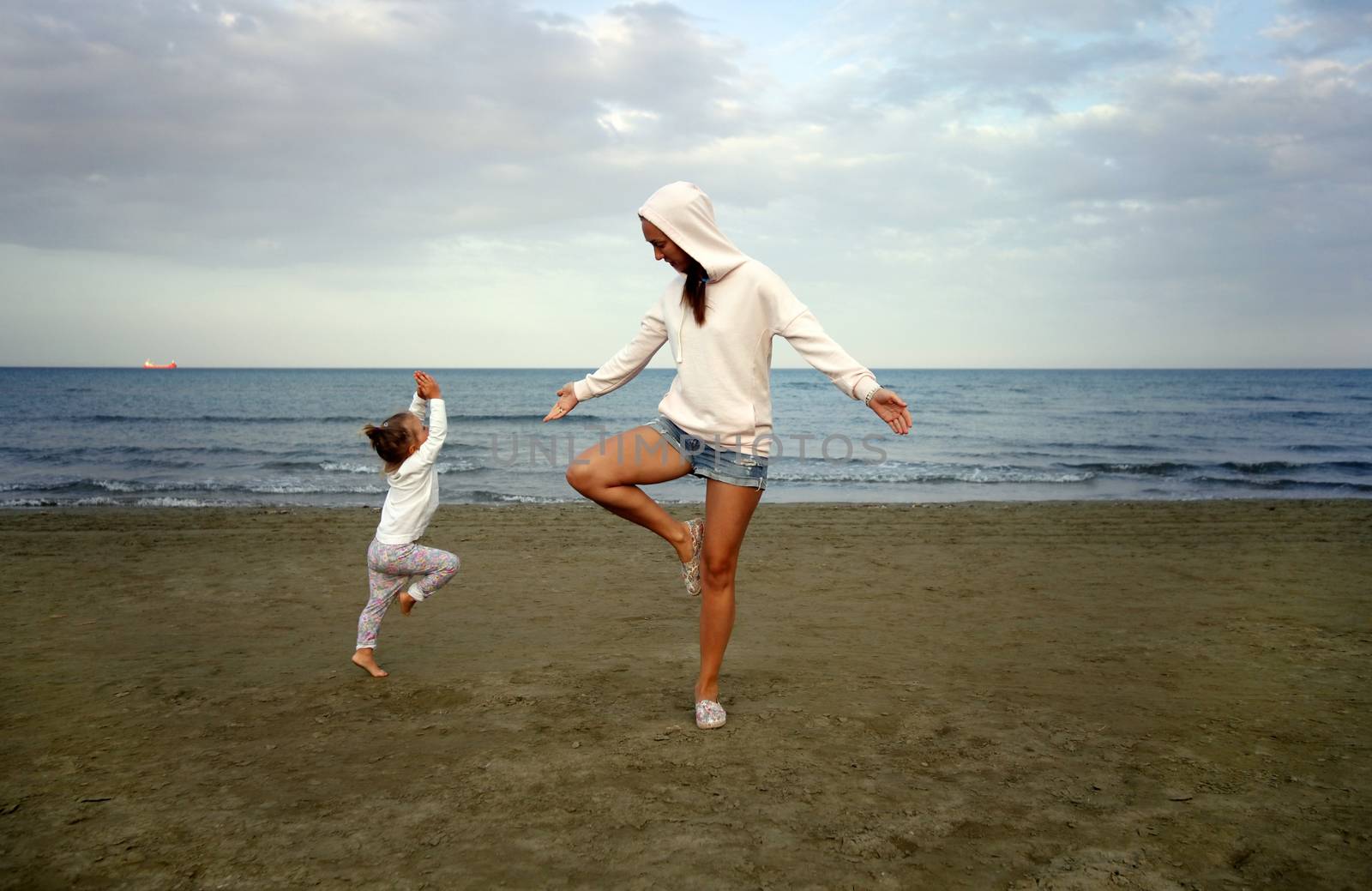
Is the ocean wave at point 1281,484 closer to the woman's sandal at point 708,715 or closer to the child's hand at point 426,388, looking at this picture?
the woman's sandal at point 708,715

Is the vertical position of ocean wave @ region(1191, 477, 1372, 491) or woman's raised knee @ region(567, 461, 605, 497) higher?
woman's raised knee @ region(567, 461, 605, 497)

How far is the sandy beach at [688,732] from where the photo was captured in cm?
252

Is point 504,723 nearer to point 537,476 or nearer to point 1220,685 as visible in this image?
point 1220,685

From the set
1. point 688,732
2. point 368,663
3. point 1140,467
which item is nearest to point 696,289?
point 688,732

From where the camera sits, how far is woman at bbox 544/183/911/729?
10.7 ft

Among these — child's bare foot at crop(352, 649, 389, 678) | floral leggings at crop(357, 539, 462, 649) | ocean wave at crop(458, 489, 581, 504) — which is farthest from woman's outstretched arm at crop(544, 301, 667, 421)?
ocean wave at crop(458, 489, 581, 504)

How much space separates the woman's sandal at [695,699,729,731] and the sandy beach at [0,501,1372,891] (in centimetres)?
5

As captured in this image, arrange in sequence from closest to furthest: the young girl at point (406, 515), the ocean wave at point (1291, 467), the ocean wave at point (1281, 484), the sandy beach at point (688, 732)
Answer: the sandy beach at point (688, 732) < the young girl at point (406, 515) < the ocean wave at point (1281, 484) < the ocean wave at point (1291, 467)

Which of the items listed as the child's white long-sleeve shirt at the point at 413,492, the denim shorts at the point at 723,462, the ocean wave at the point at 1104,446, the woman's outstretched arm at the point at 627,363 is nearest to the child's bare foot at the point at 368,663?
the child's white long-sleeve shirt at the point at 413,492

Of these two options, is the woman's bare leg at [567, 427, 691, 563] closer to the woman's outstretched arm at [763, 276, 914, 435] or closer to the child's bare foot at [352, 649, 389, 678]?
the woman's outstretched arm at [763, 276, 914, 435]

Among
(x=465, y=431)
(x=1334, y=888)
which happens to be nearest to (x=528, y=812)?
(x=1334, y=888)

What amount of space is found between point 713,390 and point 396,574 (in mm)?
2073

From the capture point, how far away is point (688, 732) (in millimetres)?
3486

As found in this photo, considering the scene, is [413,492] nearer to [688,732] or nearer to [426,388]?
[426,388]
